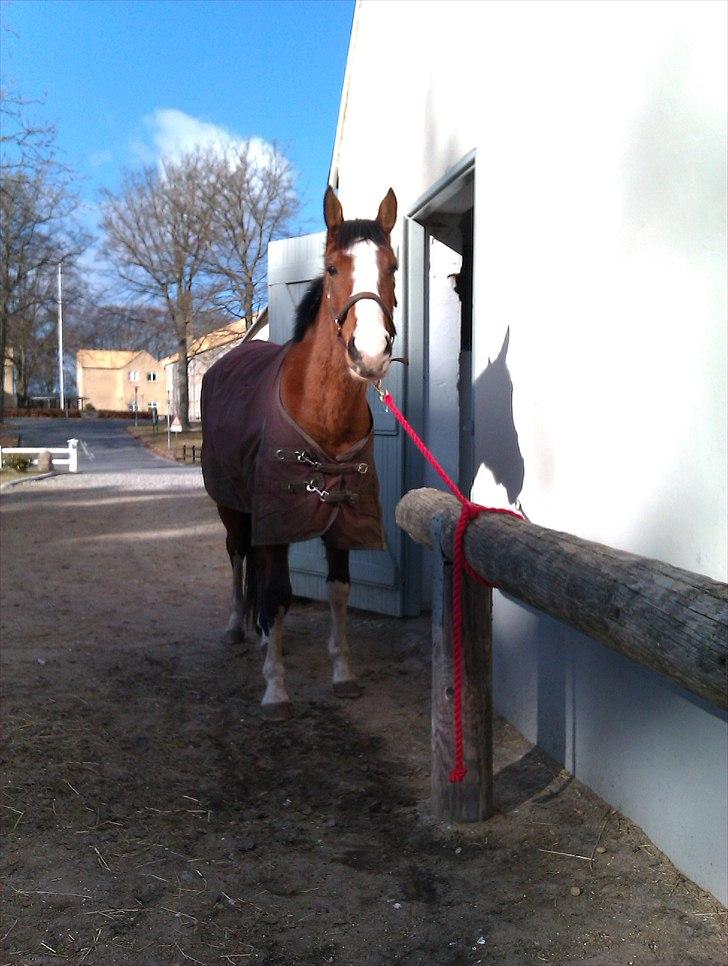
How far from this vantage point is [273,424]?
364 centimetres

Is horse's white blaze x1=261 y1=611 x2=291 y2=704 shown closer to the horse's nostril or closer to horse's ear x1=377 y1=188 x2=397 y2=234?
the horse's nostril

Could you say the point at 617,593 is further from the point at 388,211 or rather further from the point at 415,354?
the point at 415,354

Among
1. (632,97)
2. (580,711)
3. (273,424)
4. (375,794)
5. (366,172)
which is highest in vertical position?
(366,172)

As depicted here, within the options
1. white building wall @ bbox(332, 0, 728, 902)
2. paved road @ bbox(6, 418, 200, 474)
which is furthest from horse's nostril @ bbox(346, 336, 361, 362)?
paved road @ bbox(6, 418, 200, 474)

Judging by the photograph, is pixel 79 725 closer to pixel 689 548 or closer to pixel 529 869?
pixel 529 869

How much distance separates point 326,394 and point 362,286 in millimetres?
630

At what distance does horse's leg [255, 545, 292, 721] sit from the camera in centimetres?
378

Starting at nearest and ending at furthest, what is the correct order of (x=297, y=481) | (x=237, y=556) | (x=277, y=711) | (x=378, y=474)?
(x=297, y=481)
(x=277, y=711)
(x=237, y=556)
(x=378, y=474)

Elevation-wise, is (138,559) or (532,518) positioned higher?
(532,518)

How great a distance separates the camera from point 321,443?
11.7ft

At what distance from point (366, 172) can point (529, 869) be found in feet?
16.3

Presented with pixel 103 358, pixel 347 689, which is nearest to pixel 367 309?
pixel 347 689

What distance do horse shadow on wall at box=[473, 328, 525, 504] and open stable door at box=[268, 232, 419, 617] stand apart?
4.64ft

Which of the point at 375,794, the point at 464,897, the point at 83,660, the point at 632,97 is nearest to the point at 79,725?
the point at 83,660
